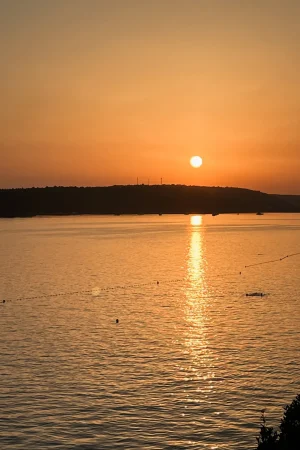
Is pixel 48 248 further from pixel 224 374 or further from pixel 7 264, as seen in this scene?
pixel 224 374

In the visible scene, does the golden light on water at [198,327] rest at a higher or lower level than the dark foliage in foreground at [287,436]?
lower

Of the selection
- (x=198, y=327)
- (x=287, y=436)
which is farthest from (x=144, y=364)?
(x=287, y=436)

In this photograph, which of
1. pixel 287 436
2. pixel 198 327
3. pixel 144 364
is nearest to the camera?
pixel 287 436

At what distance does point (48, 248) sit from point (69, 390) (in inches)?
5831

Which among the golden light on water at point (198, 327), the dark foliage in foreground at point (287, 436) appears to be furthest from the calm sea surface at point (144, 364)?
the dark foliage in foreground at point (287, 436)

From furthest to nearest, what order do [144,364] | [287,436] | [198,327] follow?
[198,327]
[144,364]
[287,436]

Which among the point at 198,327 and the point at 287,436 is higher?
the point at 287,436

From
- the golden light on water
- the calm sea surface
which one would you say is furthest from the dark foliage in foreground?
the golden light on water

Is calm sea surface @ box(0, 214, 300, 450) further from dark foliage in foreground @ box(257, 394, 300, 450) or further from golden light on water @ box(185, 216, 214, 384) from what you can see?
dark foliage in foreground @ box(257, 394, 300, 450)

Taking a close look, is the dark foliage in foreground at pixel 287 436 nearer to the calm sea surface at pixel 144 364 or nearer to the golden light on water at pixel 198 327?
the calm sea surface at pixel 144 364

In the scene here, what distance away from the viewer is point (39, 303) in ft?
253

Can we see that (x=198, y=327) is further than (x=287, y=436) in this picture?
Yes

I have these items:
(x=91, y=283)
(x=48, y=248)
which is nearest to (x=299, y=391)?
(x=91, y=283)

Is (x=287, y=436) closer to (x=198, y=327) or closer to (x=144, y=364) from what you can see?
(x=144, y=364)
